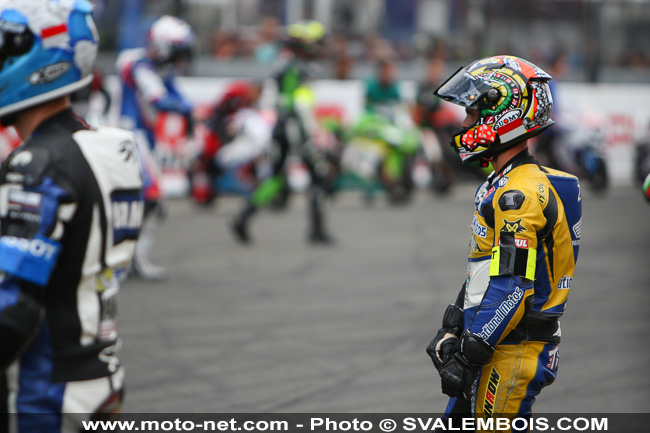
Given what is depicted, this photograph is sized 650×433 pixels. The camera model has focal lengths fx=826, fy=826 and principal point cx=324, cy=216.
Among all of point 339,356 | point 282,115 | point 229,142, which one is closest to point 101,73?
point 229,142

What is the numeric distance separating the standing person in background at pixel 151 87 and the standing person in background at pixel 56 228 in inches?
207

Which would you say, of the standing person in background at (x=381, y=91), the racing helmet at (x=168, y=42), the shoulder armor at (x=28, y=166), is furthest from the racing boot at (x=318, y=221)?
the shoulder armor at (x=28, y=166)

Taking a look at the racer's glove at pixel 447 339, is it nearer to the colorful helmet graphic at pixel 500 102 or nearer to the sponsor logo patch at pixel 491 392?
Answer: the sponsor logo patch at pixel 491 392

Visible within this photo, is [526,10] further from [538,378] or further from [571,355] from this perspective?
[538,378]

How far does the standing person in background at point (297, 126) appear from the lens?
31.0ft

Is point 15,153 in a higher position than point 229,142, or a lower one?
higher

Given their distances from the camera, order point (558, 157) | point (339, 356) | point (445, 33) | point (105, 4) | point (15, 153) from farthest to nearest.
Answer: point (445, 33)
point (558, 157)
point (105, 4)
point (339, 356)
point (15, 153)

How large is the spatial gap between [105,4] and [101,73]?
47.0 inches

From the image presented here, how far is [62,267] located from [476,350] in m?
1.35

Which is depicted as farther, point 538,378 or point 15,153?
point 538,378

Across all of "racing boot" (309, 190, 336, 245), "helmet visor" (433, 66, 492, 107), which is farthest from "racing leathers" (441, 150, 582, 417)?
"racing boot" (309, 190, 336, 245)

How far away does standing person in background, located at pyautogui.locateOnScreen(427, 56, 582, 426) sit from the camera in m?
2.73

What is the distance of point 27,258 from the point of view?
200cm

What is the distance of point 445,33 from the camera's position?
16375 mm
